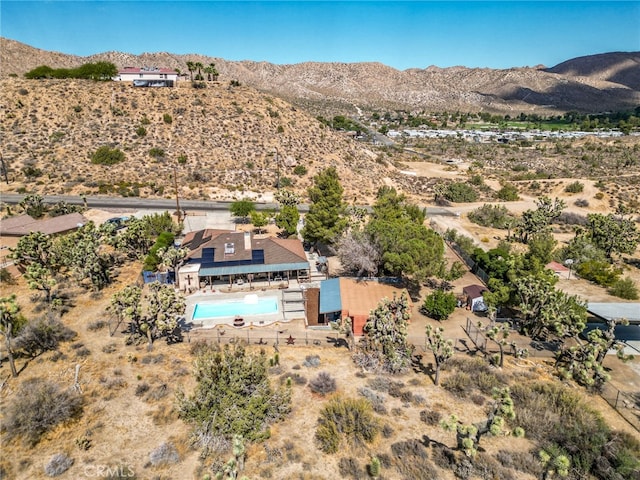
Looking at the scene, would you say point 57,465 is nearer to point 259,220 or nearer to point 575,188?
point 259,220

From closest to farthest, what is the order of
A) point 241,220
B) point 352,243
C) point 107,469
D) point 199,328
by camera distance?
point 107,469
point 199,328
point 352,243
point 241,220

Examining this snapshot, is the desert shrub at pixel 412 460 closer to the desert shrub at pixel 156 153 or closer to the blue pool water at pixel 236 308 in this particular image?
the blue pool water at pixel 236 308

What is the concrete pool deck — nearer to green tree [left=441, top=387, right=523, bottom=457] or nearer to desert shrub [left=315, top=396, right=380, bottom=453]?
desert shrub [left=315, top=396, right=380, bottom=453]

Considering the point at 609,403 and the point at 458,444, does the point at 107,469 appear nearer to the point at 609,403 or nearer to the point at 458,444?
the point at 458,444

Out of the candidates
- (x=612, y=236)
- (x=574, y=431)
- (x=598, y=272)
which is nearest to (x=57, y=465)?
(x=574, y=431)

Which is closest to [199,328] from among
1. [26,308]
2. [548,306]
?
[26,308]

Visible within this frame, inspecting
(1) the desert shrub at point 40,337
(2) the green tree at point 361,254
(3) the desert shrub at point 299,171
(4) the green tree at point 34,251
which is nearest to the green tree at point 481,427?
(2) the green tree at point 361,254
